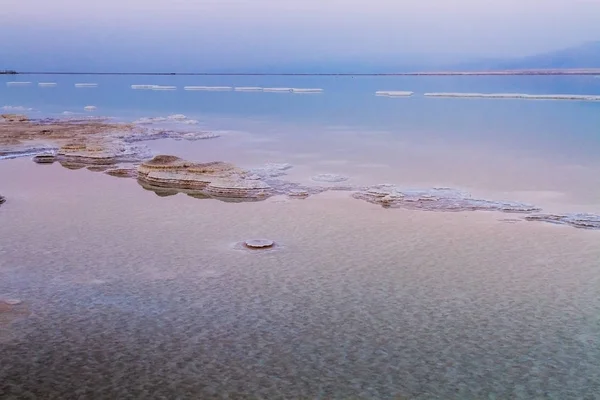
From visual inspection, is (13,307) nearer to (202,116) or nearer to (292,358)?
(292,358)

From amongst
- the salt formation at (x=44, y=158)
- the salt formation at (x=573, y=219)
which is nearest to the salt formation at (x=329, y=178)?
the salt formation at (x=573, y=219)

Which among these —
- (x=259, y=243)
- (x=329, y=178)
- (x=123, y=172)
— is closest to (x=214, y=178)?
(x=329, y=178)

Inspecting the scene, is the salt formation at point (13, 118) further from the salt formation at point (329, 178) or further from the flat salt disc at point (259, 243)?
the flat salt disc at point (259, 243)

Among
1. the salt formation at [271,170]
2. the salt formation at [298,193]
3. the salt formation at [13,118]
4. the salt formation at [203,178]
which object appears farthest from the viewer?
the salt formation at [13,118]

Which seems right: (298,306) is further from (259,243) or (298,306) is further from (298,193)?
(298,193)

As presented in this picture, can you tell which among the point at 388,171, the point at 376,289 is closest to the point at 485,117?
the point at 388,171

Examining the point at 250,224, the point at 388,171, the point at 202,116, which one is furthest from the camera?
the point at 202,116
